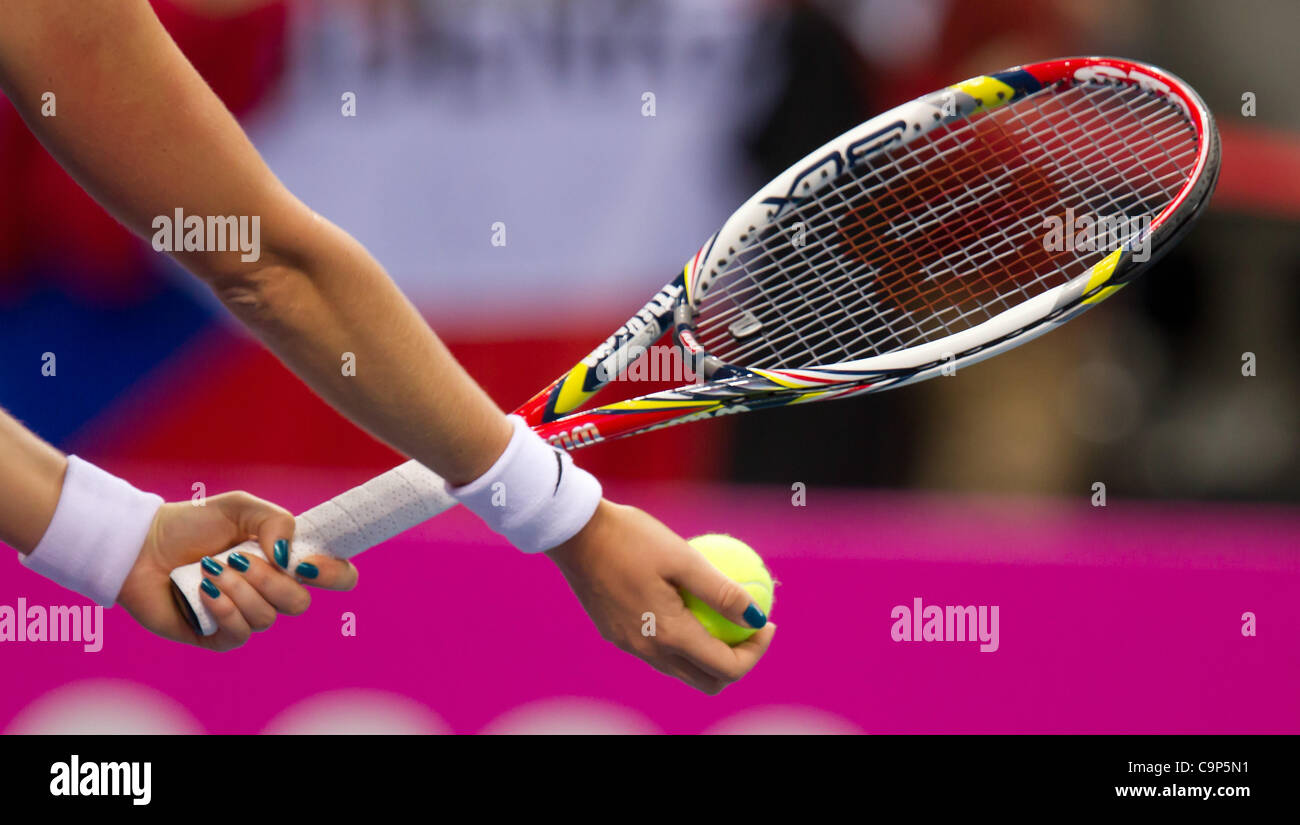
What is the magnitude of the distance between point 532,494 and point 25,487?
0.52 m

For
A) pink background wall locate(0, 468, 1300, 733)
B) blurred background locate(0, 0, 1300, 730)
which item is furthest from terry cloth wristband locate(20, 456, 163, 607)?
blurred background locate(0, 0, 1300, 730)

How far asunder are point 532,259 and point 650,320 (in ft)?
4.24

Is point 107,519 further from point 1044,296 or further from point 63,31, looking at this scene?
point 1044,296

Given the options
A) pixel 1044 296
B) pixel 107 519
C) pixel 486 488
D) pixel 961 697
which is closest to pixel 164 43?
pixel 486 488

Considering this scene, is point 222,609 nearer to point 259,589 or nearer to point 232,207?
point 259,589

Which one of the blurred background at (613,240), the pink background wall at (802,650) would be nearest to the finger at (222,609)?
the pink background wall at (802,650)

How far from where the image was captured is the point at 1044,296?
1.36 metres

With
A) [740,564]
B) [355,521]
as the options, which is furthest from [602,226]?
[355,521]

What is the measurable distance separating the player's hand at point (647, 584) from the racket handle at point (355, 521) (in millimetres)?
139

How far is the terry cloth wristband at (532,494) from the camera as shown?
1113 mm

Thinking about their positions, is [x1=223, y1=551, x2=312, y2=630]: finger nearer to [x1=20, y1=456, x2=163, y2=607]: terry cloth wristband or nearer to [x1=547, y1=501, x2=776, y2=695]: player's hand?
[x1=20, y1=456, x2=163, y2=607]: terry cloth wristband

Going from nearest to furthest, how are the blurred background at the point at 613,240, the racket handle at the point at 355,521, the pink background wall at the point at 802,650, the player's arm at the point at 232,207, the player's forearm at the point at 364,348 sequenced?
1. the player's arm at the point at 232,207
2. the player's forearm at the point at 364,348
3. the racket handle at the point at 355,521
4. the pink background wall at the point at 802,650
5. the blurred background at the point at 613,240

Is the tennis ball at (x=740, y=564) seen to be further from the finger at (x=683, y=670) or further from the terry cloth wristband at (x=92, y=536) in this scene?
the terry cloth wristband at (x=92, y=536)

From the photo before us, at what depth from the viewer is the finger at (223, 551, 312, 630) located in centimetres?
125
